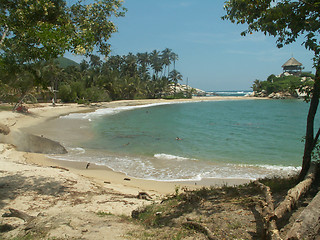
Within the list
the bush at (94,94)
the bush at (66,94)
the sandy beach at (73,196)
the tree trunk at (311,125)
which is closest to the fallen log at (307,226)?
the tree trunk at (311,125)

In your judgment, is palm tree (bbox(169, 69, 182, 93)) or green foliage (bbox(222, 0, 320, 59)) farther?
palm tree (bbox(169, 69, 182, 93))

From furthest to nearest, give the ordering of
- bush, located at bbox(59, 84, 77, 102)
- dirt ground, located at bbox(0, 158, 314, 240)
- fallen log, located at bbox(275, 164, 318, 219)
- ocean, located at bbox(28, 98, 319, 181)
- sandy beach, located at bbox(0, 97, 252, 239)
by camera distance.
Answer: bush, located at bbox(59, 84, 77, 102) → ocean, located at bbox(28, 98, 319, 181) → sandy beach, located at bbox(0, 97, 252, 239) → dirt ground, located at bbox(0, 158, 314, 240) → fallen log, located at bbox(275, 164, 318, 219)

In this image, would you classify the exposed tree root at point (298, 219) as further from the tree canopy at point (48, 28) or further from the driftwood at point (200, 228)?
the tree canopy at point (48, 28)

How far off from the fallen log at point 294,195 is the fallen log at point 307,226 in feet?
1.46

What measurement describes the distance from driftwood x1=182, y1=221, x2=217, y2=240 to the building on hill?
4663 inches

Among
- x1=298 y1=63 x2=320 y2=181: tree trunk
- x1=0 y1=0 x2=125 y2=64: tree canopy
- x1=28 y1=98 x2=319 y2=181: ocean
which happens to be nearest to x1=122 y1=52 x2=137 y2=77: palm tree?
x1=28 y1=98 x2=319 y2=181: ocean

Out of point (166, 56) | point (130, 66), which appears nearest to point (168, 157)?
point (130, 66)

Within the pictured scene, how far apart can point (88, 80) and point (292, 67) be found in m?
90.7

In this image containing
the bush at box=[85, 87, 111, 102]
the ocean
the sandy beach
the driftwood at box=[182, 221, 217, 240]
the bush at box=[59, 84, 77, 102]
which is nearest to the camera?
the driftwood at box=[182, 221, 217, 240]

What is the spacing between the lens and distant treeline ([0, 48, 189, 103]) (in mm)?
8889

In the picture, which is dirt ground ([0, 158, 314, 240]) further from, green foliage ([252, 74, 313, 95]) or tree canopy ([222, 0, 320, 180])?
green foliage ([252, 74, 313, 95])

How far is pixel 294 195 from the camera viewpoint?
434cm

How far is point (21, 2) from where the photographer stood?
5973 mm

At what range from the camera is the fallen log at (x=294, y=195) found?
3910 mm
